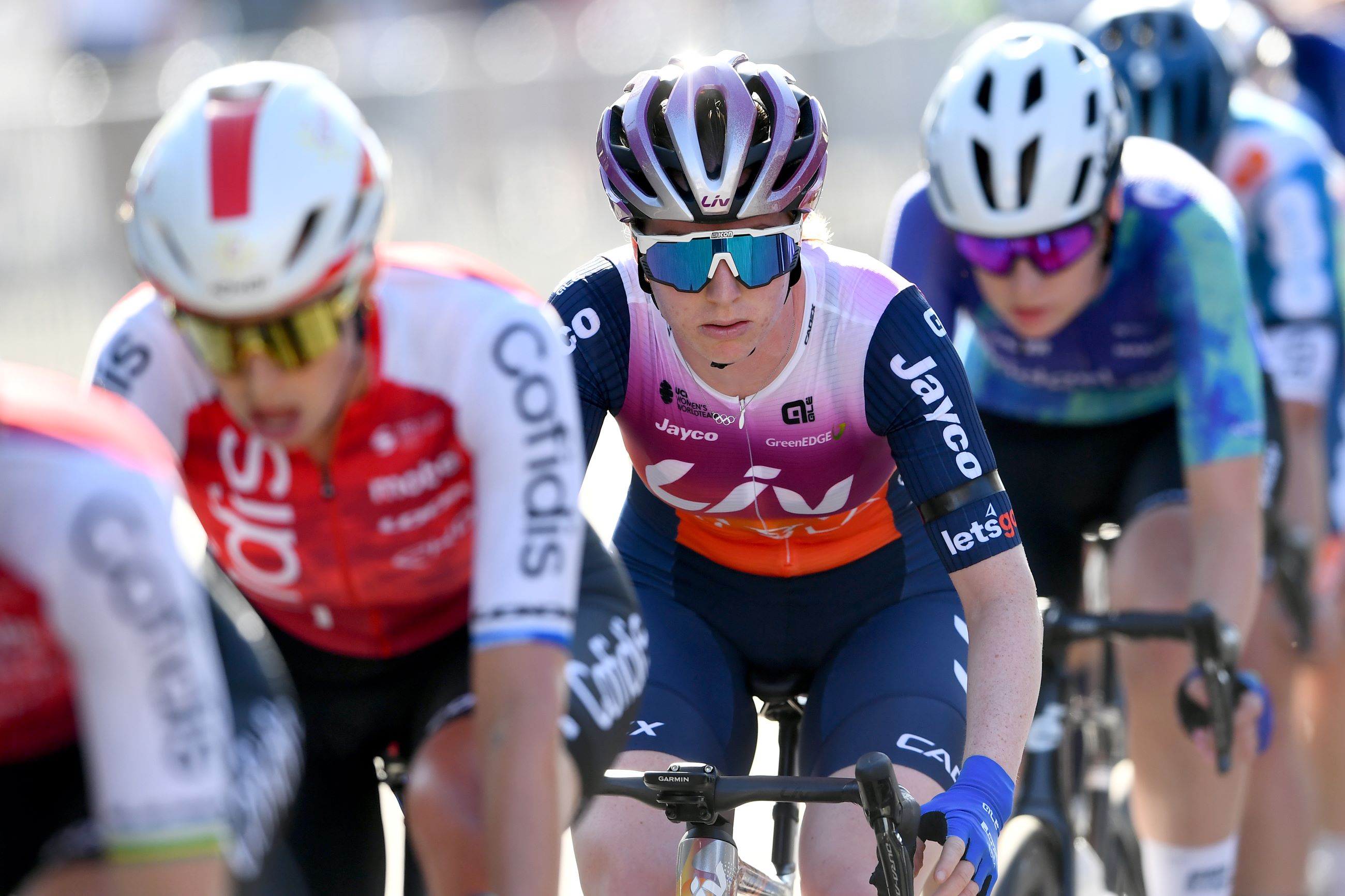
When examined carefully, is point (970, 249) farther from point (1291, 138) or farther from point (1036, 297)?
point (1291, 138)

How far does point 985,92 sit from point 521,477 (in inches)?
89.3

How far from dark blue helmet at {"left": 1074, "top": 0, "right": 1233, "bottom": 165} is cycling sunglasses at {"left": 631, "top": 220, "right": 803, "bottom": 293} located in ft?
8.56

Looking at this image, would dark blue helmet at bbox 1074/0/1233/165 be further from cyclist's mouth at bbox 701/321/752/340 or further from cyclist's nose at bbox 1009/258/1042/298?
cyclist's mouth at bbox 701/321/752/340

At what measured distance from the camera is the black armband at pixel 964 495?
3.37 metres

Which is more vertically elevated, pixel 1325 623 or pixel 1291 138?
pixel 1291 138

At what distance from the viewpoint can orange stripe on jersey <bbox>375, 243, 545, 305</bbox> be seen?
3.13m

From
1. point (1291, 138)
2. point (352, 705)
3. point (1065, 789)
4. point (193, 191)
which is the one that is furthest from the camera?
point (1291, 138)

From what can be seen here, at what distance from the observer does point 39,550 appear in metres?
2.24

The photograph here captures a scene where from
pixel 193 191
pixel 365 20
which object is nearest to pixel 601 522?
pixel 193 191

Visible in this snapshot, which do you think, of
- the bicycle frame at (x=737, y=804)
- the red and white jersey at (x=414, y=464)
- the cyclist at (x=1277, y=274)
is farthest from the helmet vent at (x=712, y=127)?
the cyclist at (x=1277, y=274)

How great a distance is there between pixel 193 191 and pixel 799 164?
4.24ft

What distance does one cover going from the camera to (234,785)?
2.65m

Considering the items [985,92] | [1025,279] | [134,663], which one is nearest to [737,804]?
[134,663]

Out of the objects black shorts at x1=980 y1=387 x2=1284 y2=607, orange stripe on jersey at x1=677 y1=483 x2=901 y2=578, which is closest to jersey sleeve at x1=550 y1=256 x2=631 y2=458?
orange stripe on jersey at x1=677 y1=483 x2=901 y2=578
